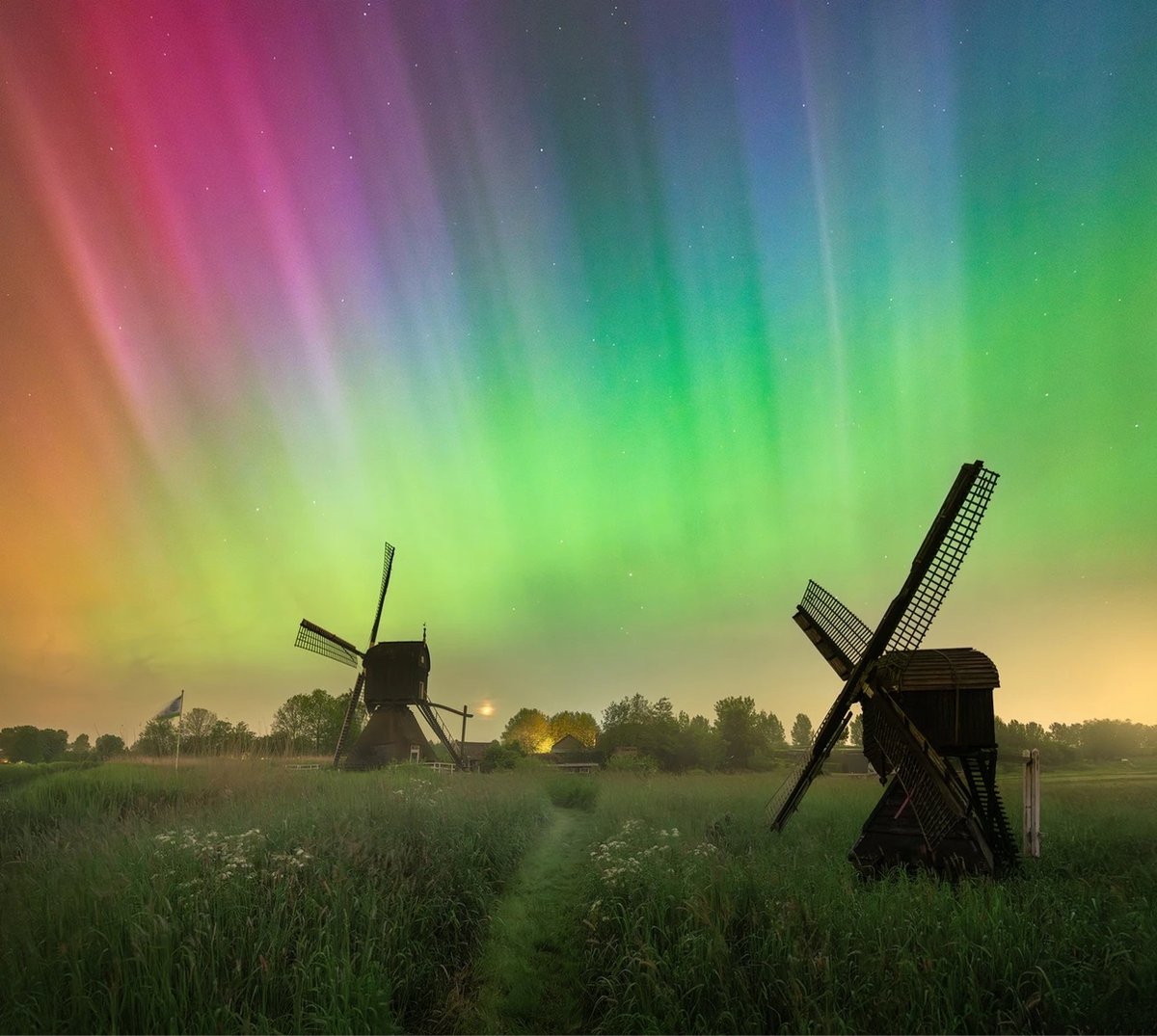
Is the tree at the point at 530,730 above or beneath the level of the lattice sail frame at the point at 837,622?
beneath

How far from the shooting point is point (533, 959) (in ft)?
34.3

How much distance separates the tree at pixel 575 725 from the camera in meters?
104

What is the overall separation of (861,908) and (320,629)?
3768cm

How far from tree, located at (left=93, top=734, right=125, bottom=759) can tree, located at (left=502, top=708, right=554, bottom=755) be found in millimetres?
69686

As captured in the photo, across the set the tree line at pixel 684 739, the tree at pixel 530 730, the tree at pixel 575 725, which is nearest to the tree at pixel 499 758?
the tree line at pixel 684 739

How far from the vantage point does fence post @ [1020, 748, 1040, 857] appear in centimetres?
1455

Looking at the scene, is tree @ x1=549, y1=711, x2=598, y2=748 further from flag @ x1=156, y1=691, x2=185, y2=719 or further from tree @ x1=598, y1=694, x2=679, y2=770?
flag @ x1=156, y1=691, x2=185, y2=719

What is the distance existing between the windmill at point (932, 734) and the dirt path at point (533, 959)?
6744 mm

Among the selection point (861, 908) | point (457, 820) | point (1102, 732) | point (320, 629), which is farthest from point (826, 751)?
A: point (1102, 732)

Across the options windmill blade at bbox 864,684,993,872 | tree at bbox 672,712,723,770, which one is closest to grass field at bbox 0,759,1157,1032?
windmill blade at bbox 864,684,993,872

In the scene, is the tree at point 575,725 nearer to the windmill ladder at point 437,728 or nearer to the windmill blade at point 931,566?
the windmill ladder at point 437,728

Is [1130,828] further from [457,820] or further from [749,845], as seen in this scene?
[457,820]

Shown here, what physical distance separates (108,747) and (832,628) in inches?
1131

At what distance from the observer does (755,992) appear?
26.3 feet
